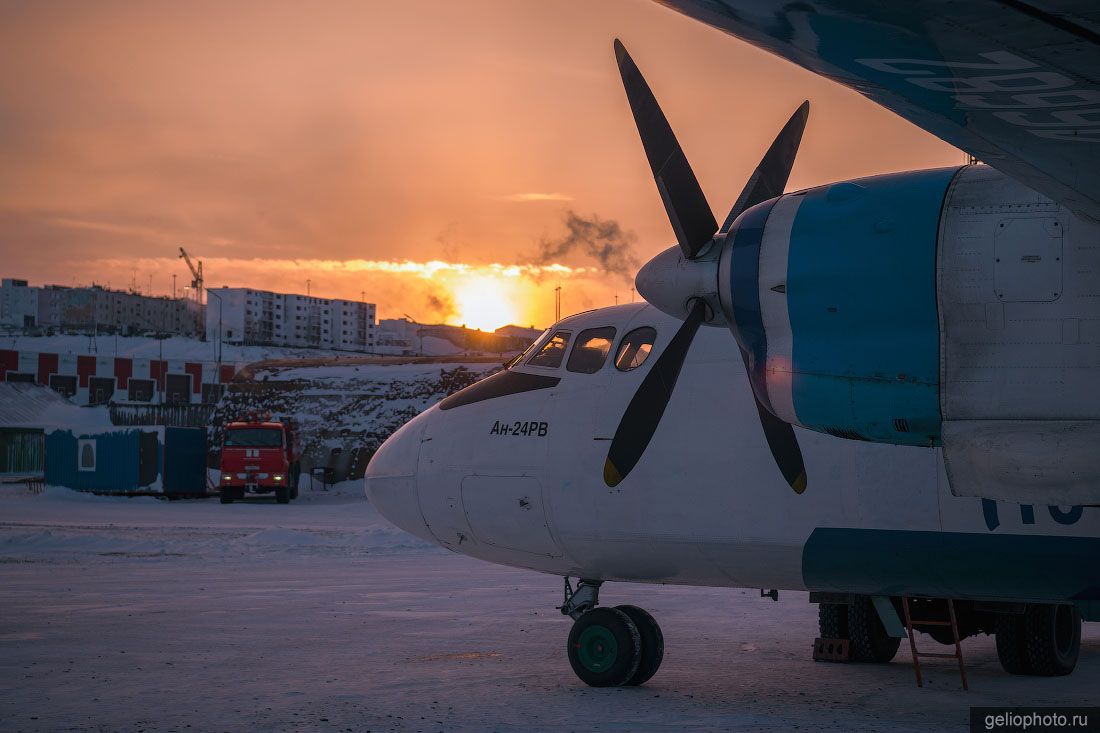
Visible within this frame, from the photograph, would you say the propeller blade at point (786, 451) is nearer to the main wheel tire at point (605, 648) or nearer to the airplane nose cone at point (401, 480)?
the main wheel tire at point (605, 648)

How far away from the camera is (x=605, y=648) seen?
11.9 metres

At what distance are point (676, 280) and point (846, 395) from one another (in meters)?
1.89

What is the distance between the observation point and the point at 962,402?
7789 mm

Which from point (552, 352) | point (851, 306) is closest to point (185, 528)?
point (552, 352)

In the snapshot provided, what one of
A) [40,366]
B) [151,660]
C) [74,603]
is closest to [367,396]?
[74,603]

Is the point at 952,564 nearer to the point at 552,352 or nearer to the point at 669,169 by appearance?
the point at 669,169

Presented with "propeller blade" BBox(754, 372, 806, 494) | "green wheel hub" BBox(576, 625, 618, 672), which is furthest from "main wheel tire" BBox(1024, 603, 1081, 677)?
"green wheel hub" BBox(576, 625, 618, 672)

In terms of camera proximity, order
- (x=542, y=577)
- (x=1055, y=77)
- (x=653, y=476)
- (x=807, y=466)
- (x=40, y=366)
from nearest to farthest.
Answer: (x=1055, y=77)
(x=807, y=466)
(x=653, y=476)
(x=542, y=577)
(x=40, y=366)

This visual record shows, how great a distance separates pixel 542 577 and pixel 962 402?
16.5 metres

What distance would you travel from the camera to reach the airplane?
563 centimetres

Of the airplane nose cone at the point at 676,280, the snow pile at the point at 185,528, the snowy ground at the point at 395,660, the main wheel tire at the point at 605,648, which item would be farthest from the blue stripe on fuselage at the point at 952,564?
the snow pile at the point at 185,528

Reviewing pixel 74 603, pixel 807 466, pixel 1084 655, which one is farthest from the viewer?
pixel 74 603

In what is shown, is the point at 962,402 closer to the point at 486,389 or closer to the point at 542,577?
the point at 486,389

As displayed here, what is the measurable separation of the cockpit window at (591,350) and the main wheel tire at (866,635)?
495 cm
